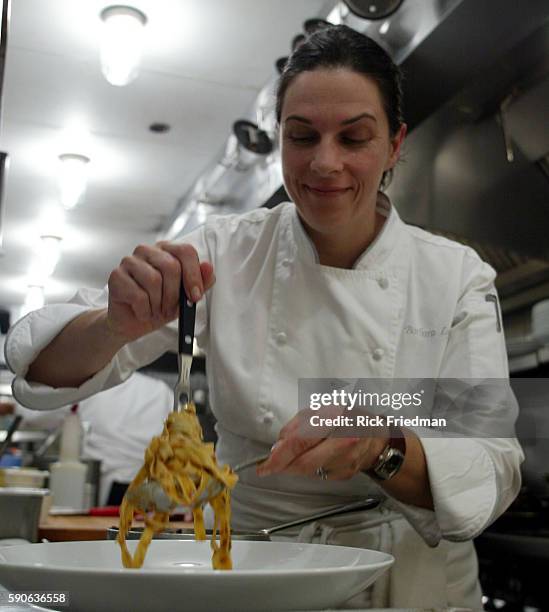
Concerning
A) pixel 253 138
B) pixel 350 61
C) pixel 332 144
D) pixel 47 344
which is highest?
pixel 253 138

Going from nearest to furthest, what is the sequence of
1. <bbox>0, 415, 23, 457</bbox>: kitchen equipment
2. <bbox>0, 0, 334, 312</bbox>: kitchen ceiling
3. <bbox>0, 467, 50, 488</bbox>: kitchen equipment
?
<bbox>0, 415, 23, 457</bbox>: kitchen equipment < <bbox>0, 467, 50, 488</bbox>: kitchen equipment < <bbox>0, 0, 334, 312</bbox>: kitchen ceiling

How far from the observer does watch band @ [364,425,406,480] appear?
35.1 inches

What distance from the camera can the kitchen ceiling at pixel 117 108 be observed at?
240 centimetres

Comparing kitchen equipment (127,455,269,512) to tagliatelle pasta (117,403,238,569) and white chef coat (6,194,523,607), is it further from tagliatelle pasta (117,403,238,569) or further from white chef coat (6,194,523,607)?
white chef coat (6,194,523,607)

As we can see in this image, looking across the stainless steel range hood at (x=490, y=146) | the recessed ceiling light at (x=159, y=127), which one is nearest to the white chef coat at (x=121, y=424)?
the recessed ceiling light at (x=159, y=127)

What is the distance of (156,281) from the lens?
35.1 inches

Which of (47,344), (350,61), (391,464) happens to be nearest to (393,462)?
(391,464)

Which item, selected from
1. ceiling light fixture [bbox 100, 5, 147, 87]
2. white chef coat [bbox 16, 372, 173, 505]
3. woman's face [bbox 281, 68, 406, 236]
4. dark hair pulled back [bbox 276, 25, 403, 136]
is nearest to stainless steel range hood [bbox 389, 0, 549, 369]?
dark hair pulled back [bbox 276, 25, 403, 136]

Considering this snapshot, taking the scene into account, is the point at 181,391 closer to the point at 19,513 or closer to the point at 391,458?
the point at 391,458

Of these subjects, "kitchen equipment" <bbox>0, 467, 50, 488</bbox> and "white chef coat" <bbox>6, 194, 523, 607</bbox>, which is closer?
"white chef coat" <bbox>6, 194, 523, 607</bbox>

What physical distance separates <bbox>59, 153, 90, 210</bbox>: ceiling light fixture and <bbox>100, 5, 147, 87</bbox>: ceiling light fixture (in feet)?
2.23

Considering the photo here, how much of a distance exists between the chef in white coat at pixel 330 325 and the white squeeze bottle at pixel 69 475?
110cm

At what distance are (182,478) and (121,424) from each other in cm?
294

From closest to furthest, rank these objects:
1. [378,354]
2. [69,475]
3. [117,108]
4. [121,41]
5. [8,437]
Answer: [378,354]
[8,437]
[69,475]
[121,41]
[117,108]
